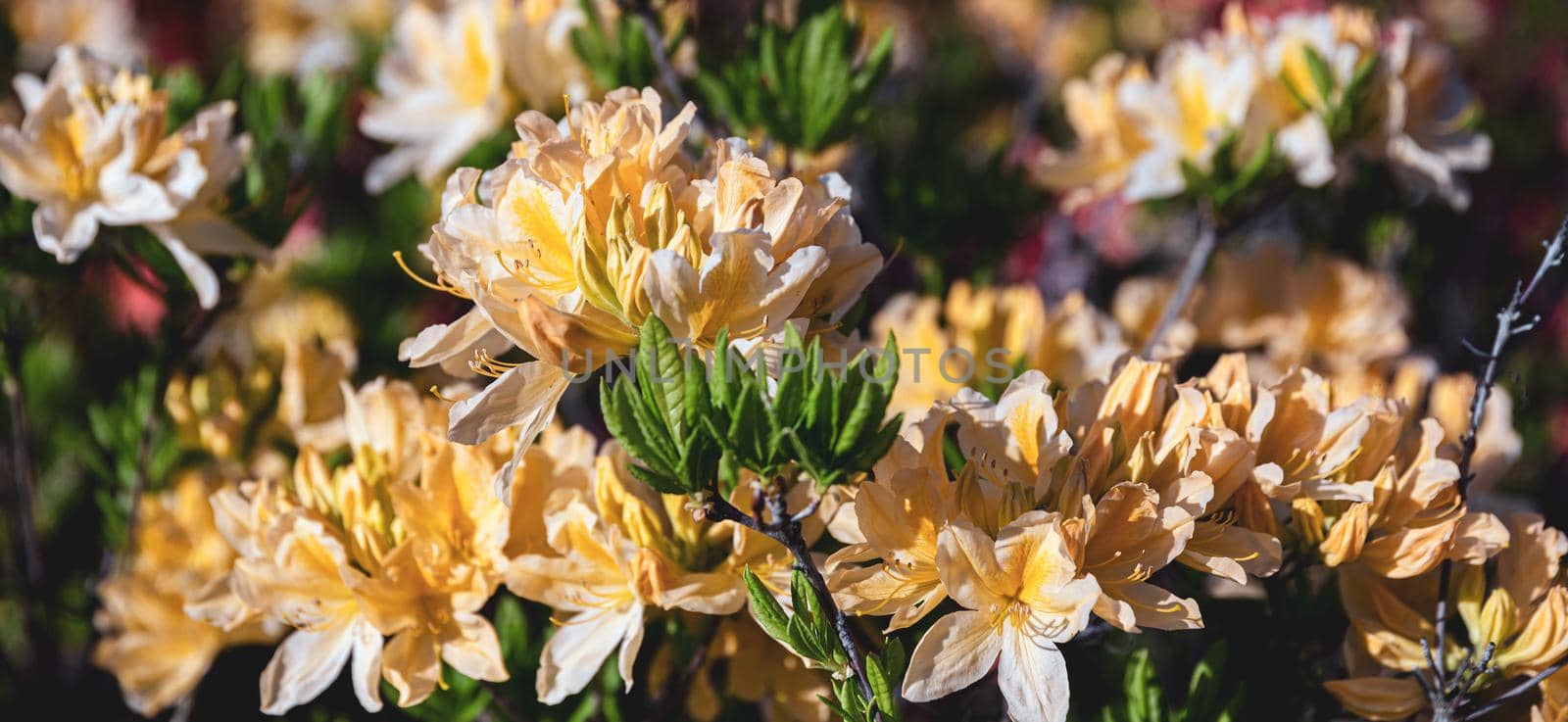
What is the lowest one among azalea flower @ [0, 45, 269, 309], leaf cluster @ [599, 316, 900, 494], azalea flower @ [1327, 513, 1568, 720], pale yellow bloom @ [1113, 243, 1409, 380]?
pale yellow bloom @ [1113, 243, 1409, 380]

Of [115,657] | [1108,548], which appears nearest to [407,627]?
[115,657]

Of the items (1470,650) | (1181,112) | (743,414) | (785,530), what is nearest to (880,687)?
(785,530)

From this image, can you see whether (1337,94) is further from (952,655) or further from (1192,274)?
(952,655)

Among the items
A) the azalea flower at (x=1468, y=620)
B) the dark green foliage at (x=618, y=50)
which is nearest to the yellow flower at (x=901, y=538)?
the azalea flower at (x=1468, y=620)

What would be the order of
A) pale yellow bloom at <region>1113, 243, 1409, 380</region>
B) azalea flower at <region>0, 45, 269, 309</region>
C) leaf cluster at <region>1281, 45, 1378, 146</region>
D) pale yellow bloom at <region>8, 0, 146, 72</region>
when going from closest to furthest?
azalea flower at <region>0, 45, 269, 309</region> < leaf cluster at <region>1281, 45, 1378, 146</region> < pale yellow bloom at <region>1113, 243, 1409, 380</region> < pale yellow bloom at <region>8, 0, 146, 72</region>

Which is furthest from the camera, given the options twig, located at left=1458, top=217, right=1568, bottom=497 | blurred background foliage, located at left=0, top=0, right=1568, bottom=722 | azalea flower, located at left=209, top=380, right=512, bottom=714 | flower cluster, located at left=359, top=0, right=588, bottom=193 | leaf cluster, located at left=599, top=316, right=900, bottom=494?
flower cluster, located at left=359, top=0, right=588, bottom=193

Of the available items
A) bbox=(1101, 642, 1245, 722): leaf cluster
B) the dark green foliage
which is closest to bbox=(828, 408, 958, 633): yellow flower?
bbox=(1101, 642, 1245, 722): leaf cluster

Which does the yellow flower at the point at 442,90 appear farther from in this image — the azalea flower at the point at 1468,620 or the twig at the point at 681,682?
the azalea flower at the point at 1468,620

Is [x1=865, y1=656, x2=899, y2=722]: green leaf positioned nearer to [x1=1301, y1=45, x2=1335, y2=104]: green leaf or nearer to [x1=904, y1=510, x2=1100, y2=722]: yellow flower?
[x1=904, y1=510, x2=1100, y2=722]: yellow flower
